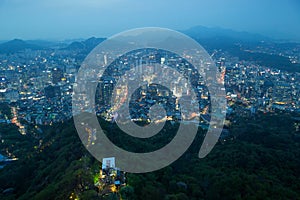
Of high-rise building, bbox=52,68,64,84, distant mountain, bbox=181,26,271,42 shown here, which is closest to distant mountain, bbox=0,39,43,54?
high-rise building, bbox=52,68,64,84

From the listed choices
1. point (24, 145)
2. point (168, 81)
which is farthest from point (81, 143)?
Answer: point (168, 81)

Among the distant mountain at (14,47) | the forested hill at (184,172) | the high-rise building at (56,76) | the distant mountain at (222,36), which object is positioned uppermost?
the distant mountain at (222,36)

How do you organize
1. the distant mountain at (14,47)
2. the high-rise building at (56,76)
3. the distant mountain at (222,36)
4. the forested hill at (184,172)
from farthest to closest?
the distant mountain at (222,36) → the distant mountain at (14,47) → the high-rise building at (56,76) → the forested hill at (184,172)

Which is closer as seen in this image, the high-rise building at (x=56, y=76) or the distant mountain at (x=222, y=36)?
the high-rise building at (x=56, y=76)

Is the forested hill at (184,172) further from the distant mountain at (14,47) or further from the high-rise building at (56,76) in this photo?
the distant mountain at (14,47)

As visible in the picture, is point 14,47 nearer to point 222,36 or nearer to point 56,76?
point 56,76

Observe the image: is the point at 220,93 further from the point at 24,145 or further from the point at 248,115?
the point at 24,145

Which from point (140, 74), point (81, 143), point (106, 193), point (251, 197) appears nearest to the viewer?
point (106, 193)

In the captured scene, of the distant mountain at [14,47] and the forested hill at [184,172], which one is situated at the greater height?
the distant mountain at [14,47]

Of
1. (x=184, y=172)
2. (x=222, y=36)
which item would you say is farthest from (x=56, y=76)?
(x=222, y=36)

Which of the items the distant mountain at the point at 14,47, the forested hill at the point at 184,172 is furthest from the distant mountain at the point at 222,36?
the forested hill at the point at 184,172
